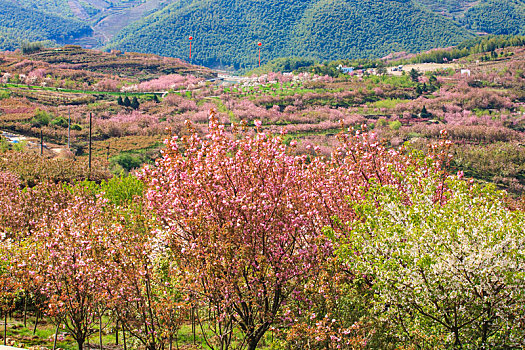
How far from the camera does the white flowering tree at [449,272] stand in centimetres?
806

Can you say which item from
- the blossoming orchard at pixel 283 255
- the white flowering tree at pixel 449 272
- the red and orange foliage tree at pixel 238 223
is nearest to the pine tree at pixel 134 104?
the blossoming orchard at pixel 283 255

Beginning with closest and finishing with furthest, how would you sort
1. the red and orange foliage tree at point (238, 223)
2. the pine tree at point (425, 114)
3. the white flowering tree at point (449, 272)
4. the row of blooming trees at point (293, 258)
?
the white flowering tree at point (449, 272) → the row of blooming trees at point (293, 258) → the red and orange foliage tree at point (238, 223) → the pine tree at point (425, 114)

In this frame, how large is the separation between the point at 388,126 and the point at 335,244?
68.4m

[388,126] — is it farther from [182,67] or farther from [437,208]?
[182,67]

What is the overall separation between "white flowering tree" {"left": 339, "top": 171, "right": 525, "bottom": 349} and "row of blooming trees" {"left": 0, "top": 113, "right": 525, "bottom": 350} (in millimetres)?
29

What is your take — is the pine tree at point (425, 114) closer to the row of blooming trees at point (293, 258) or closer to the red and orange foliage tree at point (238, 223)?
the row of blooming trees at point (293, 258)

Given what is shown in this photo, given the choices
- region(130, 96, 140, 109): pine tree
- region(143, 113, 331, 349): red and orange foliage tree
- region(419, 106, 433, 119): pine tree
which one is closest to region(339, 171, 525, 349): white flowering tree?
region(143, 113, 331, 349): red and orange foliage tree

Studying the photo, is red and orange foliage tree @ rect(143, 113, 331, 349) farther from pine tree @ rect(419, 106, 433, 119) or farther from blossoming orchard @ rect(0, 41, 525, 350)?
pine tree @ rect(419, 106, 433, 119)

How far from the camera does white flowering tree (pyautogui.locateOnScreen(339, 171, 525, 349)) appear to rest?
8.06 meters

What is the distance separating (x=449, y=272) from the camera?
813 cm

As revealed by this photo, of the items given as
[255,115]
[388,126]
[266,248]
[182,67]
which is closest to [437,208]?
[266,248]

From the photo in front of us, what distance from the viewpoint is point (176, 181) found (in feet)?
32.7

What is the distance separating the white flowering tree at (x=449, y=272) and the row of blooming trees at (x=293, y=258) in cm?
3

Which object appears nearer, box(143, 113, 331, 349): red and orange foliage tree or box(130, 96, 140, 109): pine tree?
box(143, 113, 331, 349): red and orange foliage tree
